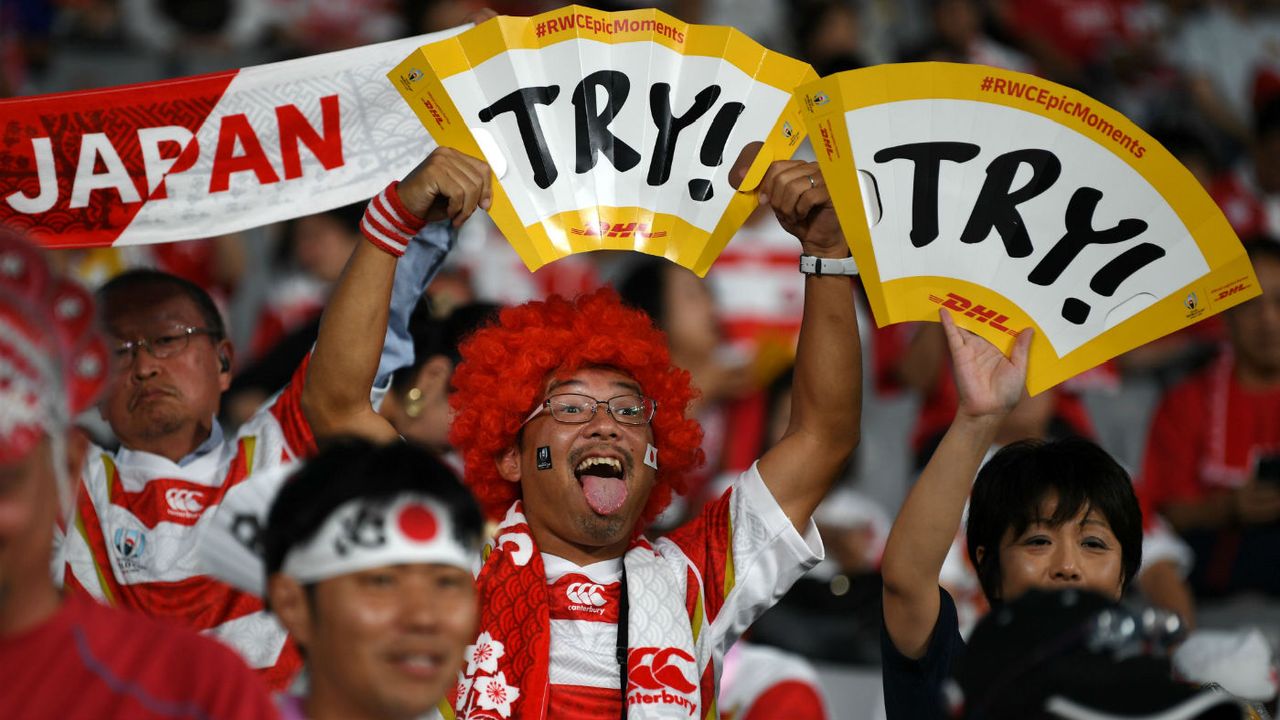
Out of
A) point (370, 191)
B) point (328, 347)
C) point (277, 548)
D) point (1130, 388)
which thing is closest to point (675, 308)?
point (1130, 388)

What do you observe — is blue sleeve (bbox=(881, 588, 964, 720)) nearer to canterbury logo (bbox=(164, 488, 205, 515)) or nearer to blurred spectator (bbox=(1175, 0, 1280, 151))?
canterbury logo (bbox=(164, 488, 205, 515))

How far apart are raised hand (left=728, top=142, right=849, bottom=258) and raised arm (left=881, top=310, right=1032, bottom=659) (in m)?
0.43

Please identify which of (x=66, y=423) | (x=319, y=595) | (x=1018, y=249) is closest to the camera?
(x=66, y=423)

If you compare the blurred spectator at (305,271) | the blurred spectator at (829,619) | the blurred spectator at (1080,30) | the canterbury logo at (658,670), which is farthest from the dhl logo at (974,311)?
the blurred spectator at (1080,30)

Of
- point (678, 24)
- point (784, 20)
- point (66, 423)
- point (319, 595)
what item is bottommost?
point (319, 595)

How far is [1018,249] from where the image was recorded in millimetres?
3613

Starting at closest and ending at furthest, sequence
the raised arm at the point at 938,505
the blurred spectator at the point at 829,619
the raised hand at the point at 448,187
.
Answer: the raised arm at the point at 938,505 → the raised hand at the point at 448,187 → the blurred spectator at the point at 829,619

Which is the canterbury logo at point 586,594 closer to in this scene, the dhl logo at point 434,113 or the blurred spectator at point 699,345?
the dhl logo at point 434,113

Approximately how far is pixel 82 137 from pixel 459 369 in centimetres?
113

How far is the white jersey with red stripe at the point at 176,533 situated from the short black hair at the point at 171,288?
328 mm

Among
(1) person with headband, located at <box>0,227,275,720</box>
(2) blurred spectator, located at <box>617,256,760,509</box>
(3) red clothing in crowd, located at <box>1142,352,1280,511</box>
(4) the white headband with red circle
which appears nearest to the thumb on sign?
(4) the white headband with red circle

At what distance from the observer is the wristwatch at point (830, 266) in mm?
3836

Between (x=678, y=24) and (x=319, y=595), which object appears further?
(x=678, y=24)

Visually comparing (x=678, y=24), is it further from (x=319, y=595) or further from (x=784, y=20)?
(x=784, y=20)
